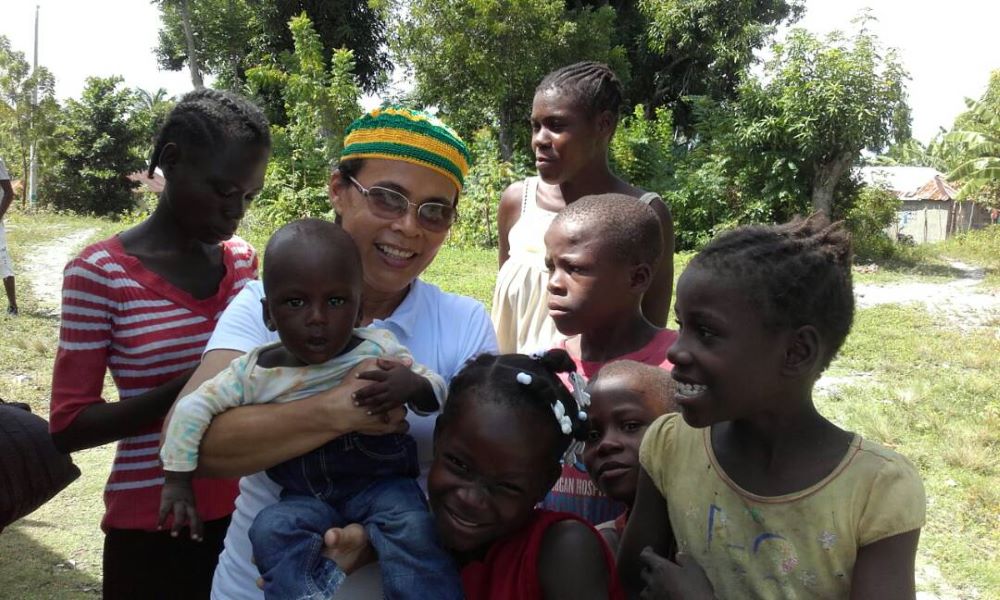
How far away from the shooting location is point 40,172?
87.0 ft

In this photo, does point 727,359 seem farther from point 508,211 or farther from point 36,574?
point 36,574

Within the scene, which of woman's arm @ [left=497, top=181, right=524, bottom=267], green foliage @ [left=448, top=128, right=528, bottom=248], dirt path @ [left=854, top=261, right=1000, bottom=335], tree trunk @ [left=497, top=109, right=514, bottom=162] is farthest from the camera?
tree trunk @ [left=497, top=109, right=514, bottom=162]

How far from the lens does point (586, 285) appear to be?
2.44 meters

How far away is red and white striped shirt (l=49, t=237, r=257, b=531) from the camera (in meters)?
2.29

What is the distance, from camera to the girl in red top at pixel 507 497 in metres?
1.70

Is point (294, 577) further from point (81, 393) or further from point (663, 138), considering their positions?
point (663, 138)

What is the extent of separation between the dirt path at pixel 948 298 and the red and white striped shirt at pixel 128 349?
390 inches

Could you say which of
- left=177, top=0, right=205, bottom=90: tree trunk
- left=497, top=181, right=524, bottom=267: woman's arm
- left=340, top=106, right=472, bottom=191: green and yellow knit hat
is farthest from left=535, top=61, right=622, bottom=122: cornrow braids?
left=177, top=0, right=205, bottom=90: tree trunk

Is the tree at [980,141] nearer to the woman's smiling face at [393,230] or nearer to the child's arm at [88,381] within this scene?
the woman's smiling face at [393,230]

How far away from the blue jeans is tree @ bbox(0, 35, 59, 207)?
90.3 ft

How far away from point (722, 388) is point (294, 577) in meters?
1.00

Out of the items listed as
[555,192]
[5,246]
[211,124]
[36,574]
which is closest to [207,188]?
[211,124]

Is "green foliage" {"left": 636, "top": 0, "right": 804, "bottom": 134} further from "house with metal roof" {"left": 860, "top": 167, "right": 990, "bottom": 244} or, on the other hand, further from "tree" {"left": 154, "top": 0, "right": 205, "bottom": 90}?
"tree" {"left": 154, "top": 0, "right": 205, "bottom": 90}

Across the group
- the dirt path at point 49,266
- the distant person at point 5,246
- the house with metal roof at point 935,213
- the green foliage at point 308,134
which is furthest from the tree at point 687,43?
the distant person at point 5,246
